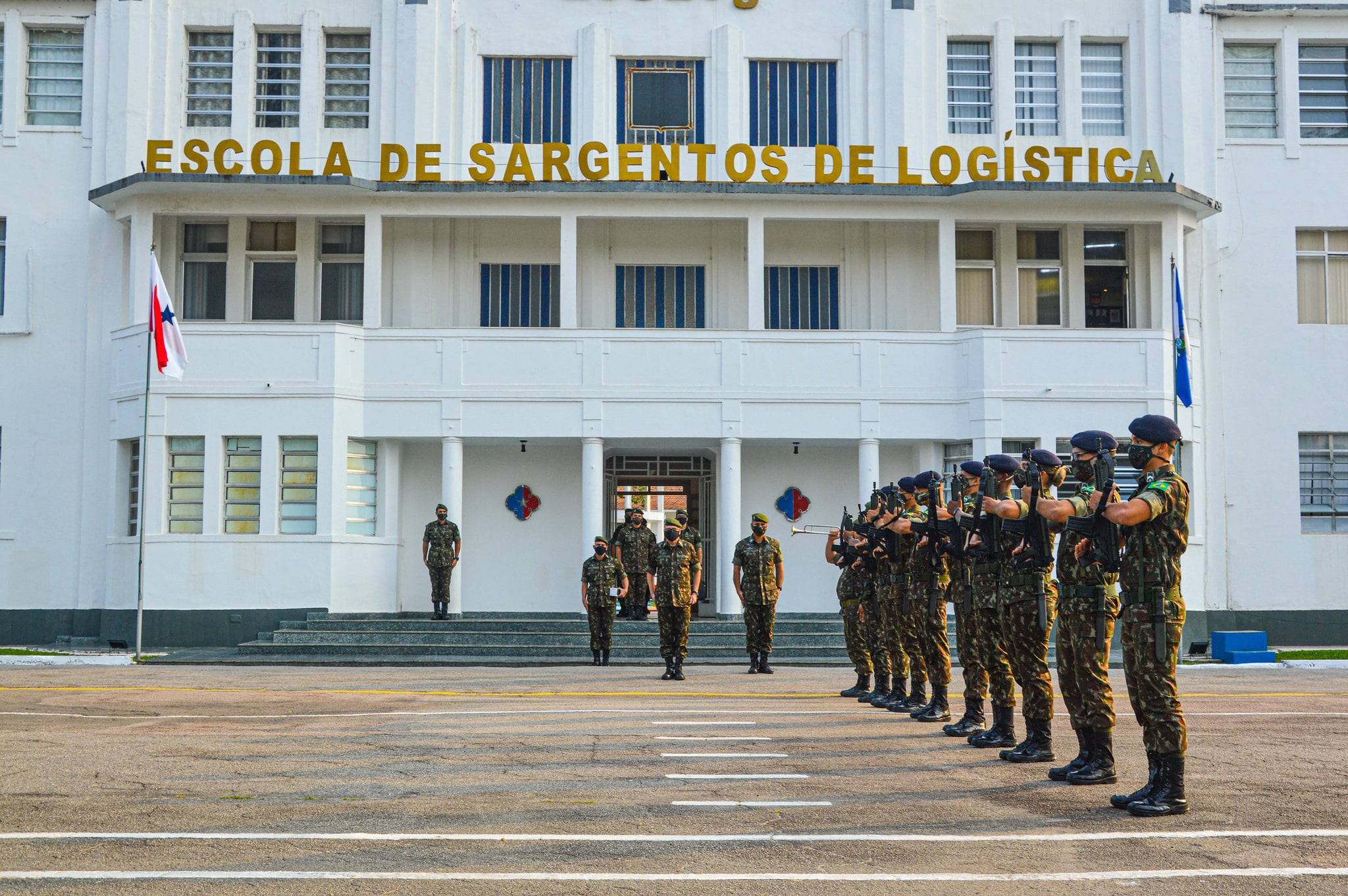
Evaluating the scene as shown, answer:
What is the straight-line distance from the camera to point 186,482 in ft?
81.4

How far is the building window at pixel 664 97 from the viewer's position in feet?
88.6

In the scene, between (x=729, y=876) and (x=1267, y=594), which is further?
(x=1267, y=594)

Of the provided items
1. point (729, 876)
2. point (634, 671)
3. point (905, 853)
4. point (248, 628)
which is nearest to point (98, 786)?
point (729, 876)

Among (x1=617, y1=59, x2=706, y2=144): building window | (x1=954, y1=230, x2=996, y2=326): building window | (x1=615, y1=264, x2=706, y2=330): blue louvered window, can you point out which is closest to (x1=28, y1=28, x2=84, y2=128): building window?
(x1=617, y1=59, x2=706, y2=144): building window

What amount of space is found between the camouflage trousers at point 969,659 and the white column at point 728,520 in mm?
13186

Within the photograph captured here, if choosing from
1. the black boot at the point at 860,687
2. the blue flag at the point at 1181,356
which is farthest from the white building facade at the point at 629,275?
the black boot at the point at 860,687

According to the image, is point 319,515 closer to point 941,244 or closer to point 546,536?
point 546,536

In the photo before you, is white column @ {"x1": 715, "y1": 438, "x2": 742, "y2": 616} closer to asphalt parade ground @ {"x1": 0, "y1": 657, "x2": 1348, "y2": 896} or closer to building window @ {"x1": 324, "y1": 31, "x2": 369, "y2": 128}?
building window @ {"x1": 324, "y1": 31, "x2": 369, "y2": 128}

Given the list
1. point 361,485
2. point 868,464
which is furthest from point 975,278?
point 361,485

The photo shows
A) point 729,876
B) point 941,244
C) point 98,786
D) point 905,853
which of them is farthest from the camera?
point 941,244

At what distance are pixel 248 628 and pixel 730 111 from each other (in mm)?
12608

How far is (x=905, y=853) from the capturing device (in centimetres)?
718

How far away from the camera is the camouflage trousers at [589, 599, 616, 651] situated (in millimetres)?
21109

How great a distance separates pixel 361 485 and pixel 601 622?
6.60 m
